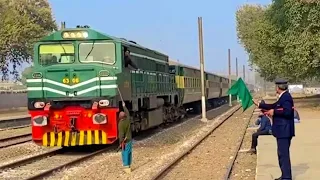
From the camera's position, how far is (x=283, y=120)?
916 centimetres

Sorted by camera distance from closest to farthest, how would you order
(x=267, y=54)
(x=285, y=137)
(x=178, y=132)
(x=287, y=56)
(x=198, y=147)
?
(x=285, y=137) → (x=198, y=147) → (x=178, y=132) → (x=287, y=56) → (x=267, y=54)

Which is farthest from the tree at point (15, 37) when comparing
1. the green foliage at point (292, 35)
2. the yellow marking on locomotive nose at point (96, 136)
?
the yellow marking on locomotive nose at point (96, 136)

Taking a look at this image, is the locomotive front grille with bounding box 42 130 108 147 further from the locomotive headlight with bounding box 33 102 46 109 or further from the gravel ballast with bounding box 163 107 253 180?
the gravel ballast with bounding box 163 107 253 180

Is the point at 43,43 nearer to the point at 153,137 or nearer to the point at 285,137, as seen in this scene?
the point at 153,137

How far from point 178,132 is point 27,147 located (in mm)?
7469

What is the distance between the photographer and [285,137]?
920 cm

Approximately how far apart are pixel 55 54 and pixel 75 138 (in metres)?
2.80

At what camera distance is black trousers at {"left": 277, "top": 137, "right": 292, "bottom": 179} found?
9273 millimetres

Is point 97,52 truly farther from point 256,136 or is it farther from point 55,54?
point 256,136

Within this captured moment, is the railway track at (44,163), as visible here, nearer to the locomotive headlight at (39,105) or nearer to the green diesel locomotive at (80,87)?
the green diesel locomotive at (80,87)

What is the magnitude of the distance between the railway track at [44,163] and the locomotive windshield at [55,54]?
2.74 m

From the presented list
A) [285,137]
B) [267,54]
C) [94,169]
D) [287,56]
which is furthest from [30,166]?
[267,54]

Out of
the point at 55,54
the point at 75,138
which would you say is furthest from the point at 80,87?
the point at 55,54

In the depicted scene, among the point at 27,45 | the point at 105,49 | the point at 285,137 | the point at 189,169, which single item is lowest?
the point at 189,169
